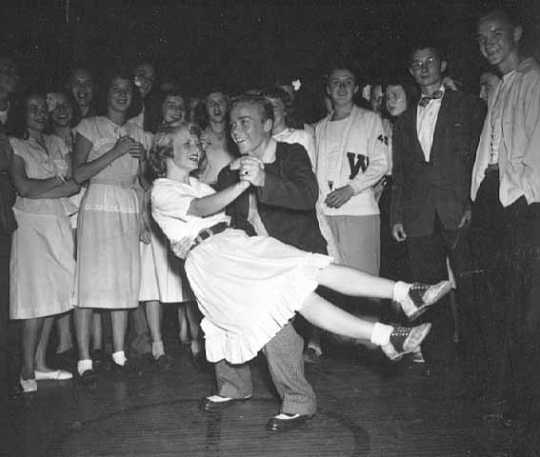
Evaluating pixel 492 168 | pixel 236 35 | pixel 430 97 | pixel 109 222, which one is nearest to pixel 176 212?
pixel 109 222

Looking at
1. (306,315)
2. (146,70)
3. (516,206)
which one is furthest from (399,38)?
(306,315)

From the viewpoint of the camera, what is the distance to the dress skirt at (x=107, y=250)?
4.12 meters

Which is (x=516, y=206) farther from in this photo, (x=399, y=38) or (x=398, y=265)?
(x=399, y=38)

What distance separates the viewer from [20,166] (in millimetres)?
3900

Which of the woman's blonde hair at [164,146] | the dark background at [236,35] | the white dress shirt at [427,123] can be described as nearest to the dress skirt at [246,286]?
the woman's blonde hair at [164,146]

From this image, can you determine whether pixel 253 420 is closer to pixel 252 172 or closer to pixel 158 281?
pixel 252 172

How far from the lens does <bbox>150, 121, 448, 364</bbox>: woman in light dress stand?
288 cm

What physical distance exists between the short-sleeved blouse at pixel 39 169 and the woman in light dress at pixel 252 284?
98 centimetres

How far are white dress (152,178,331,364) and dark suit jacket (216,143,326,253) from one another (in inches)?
8.6

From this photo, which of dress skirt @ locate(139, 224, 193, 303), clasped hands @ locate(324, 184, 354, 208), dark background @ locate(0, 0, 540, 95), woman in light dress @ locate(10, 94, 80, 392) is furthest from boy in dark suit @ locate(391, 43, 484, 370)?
dark background @ locate(0, 0, 540, 95)

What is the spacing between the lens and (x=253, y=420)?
322cm

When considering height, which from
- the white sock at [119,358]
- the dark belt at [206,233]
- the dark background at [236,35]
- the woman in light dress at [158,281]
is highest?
the dark background at [236,35]

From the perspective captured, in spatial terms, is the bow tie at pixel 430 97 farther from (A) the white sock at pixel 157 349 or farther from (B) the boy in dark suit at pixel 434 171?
(A) the white sock at pixel 157 349

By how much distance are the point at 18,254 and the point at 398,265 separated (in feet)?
11.4
